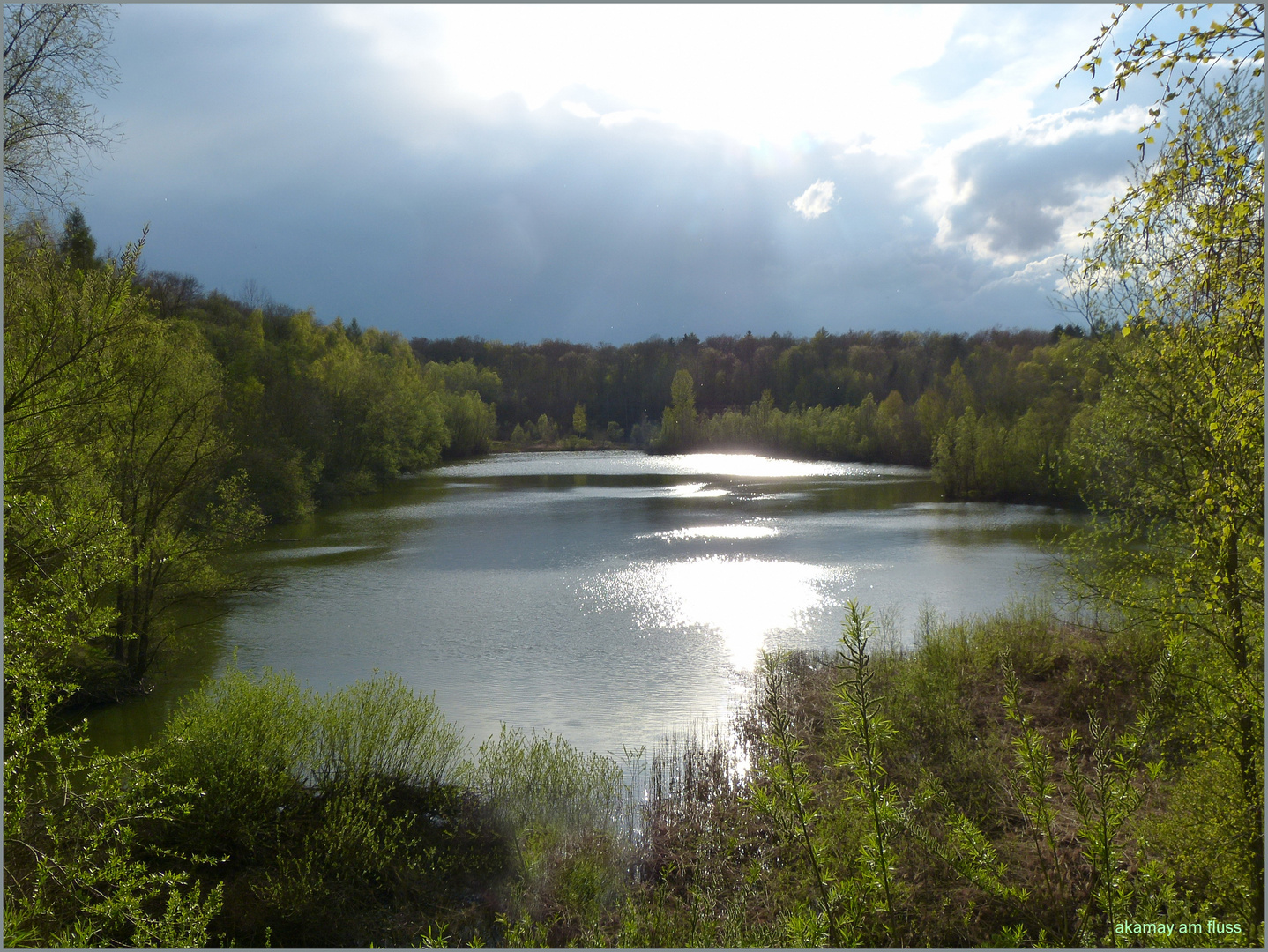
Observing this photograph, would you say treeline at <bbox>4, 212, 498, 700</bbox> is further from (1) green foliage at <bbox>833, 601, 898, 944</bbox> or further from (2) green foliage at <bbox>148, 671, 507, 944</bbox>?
(1) green foliage at <bbox>833, 601, 898, 944</bbox>

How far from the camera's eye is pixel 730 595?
18.7 meters

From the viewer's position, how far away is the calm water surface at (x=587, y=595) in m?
12.1

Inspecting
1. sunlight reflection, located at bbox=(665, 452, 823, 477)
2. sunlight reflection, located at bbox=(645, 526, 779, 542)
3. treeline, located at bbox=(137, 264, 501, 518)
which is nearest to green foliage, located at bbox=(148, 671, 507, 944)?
treeline, located at bbox=(137, 264, 501, 518)

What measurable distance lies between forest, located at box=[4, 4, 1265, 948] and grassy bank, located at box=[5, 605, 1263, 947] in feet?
0.12

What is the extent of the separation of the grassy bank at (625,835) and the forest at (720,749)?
37mm

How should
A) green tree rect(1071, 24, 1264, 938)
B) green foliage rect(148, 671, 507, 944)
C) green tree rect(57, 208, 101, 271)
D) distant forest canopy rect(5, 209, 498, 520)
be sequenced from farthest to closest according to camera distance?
green tree rect(57, 208, 101, 271)
distant forest canopy rect(5, 209, 498, 520)
green foliage rect(148, 671, 507, 944)
green tree rect(1071, 24, 1264, 938)

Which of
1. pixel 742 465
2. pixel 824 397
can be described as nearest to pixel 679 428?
pixel 742 465

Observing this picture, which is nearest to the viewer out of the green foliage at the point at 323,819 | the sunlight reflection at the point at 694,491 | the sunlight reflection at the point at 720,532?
the green foliage at the point at 323,819

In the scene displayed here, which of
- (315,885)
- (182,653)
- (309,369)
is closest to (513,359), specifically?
(309,369)

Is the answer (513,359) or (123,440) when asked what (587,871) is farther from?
(513,359)

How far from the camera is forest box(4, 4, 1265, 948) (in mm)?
4059

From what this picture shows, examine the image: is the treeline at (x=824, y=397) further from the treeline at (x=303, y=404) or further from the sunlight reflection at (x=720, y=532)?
the treeline at (x=303, y=404)

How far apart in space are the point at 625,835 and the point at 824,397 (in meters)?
97.1

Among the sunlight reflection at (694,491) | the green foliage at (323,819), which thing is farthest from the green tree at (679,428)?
the green foliage at (323,819)
